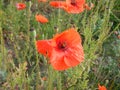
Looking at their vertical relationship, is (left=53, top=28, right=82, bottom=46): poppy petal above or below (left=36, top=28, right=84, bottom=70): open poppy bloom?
A: above

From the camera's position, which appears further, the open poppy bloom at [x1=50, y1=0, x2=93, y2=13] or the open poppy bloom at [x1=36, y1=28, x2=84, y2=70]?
the open poppy bloom at [x1=50, y1=0, x2=93, y2=13]

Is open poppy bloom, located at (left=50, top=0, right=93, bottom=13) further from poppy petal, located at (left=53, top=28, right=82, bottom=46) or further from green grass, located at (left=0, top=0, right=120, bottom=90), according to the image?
poppy petal, located at (left=53, top=28, right=82, bottom=46)

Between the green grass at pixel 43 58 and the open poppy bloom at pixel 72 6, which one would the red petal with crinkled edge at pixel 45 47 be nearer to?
the green grass at pixel 43 58

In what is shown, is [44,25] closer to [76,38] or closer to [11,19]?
[11,19]

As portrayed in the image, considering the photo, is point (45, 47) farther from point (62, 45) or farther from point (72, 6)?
point (72, 6)

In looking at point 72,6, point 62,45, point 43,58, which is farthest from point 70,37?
point 43,58

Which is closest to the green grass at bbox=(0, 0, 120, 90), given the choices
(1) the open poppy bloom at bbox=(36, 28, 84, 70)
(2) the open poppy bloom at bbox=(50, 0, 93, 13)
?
(2) the open poppy bloom at bbox=(50, 0, 93, 13)

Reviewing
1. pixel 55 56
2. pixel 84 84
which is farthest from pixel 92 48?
pixel 55 56

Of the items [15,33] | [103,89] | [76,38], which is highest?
[76,38]
